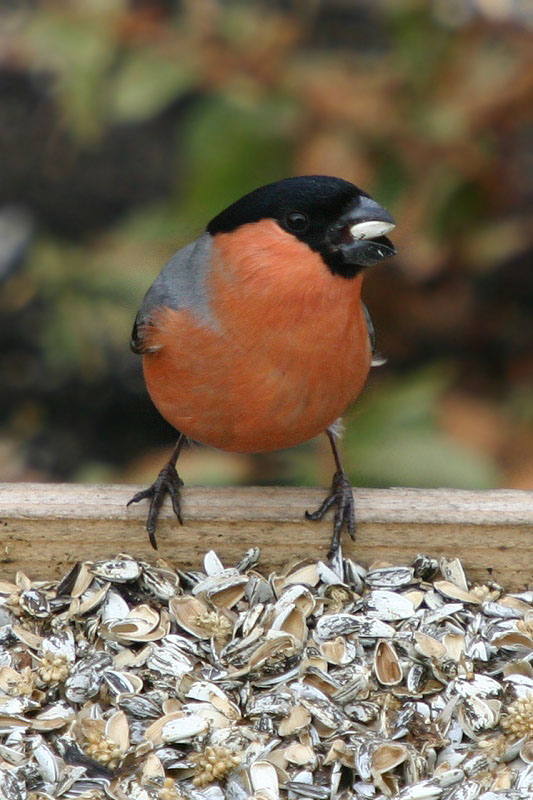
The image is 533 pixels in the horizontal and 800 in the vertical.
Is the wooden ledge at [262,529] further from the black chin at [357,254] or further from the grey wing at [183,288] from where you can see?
the black chin at [357,254]

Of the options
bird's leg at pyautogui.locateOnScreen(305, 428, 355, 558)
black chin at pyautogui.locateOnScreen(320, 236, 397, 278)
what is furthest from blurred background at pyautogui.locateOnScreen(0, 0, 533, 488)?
black chin at pyautogui.locateOnScreen(320, 236, 397, 278)

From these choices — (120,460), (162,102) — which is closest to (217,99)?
(162,102)

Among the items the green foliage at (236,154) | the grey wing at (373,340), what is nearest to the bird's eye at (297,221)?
the grey wing at (373,340)

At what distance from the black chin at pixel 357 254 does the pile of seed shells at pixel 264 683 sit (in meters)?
0.61

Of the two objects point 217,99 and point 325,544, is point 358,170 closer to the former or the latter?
point 217,99

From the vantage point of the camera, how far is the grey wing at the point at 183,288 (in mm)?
2629

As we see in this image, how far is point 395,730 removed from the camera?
2.31 metres

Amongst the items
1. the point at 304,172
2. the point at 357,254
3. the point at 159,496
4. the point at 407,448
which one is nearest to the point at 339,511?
the point at 159,496

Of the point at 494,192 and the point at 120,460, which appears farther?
the point at 120,460

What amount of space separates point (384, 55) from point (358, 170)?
0.53m

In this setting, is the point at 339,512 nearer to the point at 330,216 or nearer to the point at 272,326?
the point at 272,326

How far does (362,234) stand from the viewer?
2428 millimetres

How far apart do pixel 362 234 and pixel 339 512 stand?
0.58 m

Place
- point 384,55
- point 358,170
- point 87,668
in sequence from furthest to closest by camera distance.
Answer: point 384,55, point 358,170, point 87,668
